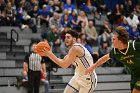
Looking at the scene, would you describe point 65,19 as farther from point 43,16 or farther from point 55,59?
point 55,59

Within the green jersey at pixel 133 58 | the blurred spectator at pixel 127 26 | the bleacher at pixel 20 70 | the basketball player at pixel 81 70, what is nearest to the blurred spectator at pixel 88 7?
the blurred spectator at pixel 127 26

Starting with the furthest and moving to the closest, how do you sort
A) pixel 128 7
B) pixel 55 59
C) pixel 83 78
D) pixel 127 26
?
pixel 128 7
pixel 127 26
pixel 83 78
pixel 55 59

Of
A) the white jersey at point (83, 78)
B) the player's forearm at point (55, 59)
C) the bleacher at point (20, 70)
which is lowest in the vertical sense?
the bleacher at point (20, 70)

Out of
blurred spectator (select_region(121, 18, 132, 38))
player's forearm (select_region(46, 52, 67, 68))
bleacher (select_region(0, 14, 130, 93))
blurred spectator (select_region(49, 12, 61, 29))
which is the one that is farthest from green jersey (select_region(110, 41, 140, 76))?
blurred spectator (select_region(121, 18, 132, 38))

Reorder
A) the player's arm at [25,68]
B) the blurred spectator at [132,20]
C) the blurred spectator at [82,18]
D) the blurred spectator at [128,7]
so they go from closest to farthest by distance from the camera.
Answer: the player's arm at [25,68] → the blurred spectator at [82,18] → the blurred spectator at [132,20] → the blurred spectator at [128,7]

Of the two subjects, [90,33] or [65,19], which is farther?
[90,33]

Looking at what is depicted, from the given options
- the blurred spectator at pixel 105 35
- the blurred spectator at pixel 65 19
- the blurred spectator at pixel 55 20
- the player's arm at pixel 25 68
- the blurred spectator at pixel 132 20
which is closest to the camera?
the player's arm at pixel 25 68

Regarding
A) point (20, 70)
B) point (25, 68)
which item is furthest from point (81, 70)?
point (20, 70)

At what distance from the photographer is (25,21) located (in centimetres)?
1543

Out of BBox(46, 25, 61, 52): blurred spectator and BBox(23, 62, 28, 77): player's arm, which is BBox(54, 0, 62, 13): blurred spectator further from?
BBox(23, 62, 28, 77): player's arm

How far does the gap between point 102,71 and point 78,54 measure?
8.38 metres

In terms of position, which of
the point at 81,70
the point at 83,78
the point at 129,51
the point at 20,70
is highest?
the point at 129,51

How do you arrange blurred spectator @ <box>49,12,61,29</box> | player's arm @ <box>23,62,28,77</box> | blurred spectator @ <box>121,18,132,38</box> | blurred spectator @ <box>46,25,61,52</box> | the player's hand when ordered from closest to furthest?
1. the player's hand
2. player's arm @ <box>23,62,28,77</box>
3. blurred spectator @ <box>46,25,61,52</box>
4. blurred spectator @ <box>49,12,61,29</box>
5. blurred spectator @ <box>121,18,132,38</box>

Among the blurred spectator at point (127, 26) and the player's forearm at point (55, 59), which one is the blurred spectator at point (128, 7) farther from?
the player's forearm at point (55, 59)
